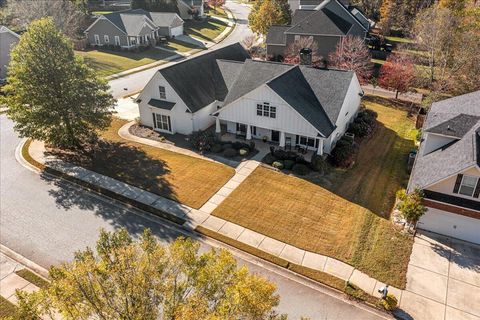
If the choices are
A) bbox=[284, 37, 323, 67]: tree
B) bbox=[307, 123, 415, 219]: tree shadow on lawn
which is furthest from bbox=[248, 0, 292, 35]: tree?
bbox=[307, 123, 415, 219]: tree shadow on lawn

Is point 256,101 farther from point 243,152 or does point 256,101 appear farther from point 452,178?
point 452,178

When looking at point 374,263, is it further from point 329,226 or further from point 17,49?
point 17,49

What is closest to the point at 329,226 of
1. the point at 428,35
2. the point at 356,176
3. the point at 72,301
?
the point at 356,176

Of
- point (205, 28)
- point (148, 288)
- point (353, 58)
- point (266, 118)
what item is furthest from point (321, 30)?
point (148, 288)

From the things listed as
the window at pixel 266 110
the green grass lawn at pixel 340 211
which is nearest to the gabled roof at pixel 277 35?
the window at pixel 266 110

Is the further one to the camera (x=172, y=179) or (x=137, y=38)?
(x=137, y=38)

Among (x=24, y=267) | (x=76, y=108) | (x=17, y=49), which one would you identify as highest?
(x=17, y=49)

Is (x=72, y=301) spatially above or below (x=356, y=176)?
above
